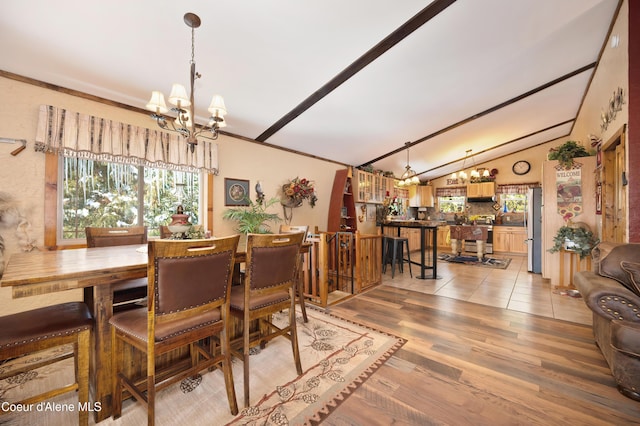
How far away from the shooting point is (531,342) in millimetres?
2297

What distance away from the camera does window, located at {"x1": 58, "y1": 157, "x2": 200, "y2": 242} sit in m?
2.65

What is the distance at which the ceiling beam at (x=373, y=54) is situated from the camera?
2.20 m

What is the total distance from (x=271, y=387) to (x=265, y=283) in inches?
28.2

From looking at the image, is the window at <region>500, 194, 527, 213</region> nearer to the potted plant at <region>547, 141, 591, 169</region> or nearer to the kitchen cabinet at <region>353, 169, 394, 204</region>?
the kitchen cabinet at <region>353, 169, 394, 204</region>

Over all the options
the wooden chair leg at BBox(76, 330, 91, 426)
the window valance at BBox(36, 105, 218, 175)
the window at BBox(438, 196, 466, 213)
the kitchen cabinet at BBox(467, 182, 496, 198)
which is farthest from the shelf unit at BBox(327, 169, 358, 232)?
the window at BBox(438, 196, 466, 213)

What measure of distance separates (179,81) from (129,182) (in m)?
1.37

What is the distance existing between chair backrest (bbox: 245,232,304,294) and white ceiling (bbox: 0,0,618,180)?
1.76 metres

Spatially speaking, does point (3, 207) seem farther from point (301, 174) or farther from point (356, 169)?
point (356, 169)

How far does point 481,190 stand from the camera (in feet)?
25.6

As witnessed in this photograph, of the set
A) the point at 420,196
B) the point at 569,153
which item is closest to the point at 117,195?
the point at 569,153

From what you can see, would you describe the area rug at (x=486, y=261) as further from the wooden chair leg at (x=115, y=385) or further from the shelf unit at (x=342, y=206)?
the wooden chair leg at (x=115, y=385)

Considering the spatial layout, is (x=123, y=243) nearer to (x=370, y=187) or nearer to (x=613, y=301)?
(x=613, y=301)

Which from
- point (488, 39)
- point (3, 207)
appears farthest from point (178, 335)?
point (488, 39)

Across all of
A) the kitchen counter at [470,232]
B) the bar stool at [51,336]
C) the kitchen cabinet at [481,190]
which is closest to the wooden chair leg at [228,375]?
the bar stool at [51,336]
